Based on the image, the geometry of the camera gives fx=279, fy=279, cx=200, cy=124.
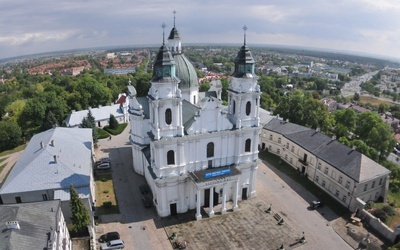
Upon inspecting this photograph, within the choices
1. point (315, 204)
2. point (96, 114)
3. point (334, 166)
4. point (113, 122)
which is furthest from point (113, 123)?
point (334, 166)

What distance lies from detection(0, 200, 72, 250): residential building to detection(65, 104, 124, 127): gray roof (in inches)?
1620

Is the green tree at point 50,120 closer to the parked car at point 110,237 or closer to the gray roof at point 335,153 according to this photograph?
the parked car at point 110,237

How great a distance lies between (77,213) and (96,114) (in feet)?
150

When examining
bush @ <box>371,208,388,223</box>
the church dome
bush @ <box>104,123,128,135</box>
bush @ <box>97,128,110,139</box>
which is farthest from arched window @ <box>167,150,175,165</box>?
bush @ <box>104,123,128,135</box>

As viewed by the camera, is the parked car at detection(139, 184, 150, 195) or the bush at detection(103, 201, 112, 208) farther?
the parked car at detection(139, 184, 150, 195)

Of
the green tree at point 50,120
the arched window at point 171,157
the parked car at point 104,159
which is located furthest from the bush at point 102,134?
the arched window at point 171,157

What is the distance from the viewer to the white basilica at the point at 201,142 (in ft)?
111

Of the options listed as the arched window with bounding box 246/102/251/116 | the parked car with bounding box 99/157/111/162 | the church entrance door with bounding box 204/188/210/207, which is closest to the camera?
the arched window with bounding box 246/102/251/116

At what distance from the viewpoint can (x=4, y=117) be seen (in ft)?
266

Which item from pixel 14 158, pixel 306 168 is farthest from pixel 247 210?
pixel 14 158

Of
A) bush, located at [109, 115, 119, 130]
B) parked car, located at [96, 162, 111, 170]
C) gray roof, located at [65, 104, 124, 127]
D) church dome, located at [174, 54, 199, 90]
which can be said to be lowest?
parked car, located at [96, 162, 111, 170]

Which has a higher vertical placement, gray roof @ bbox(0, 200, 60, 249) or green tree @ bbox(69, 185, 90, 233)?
gray roof @ bbox(0, 200, 60, 249)

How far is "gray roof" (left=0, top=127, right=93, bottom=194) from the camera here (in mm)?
34906

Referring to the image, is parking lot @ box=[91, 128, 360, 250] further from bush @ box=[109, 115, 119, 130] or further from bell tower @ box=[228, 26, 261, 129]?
bush @ box=[109, 115, 119, 130]
